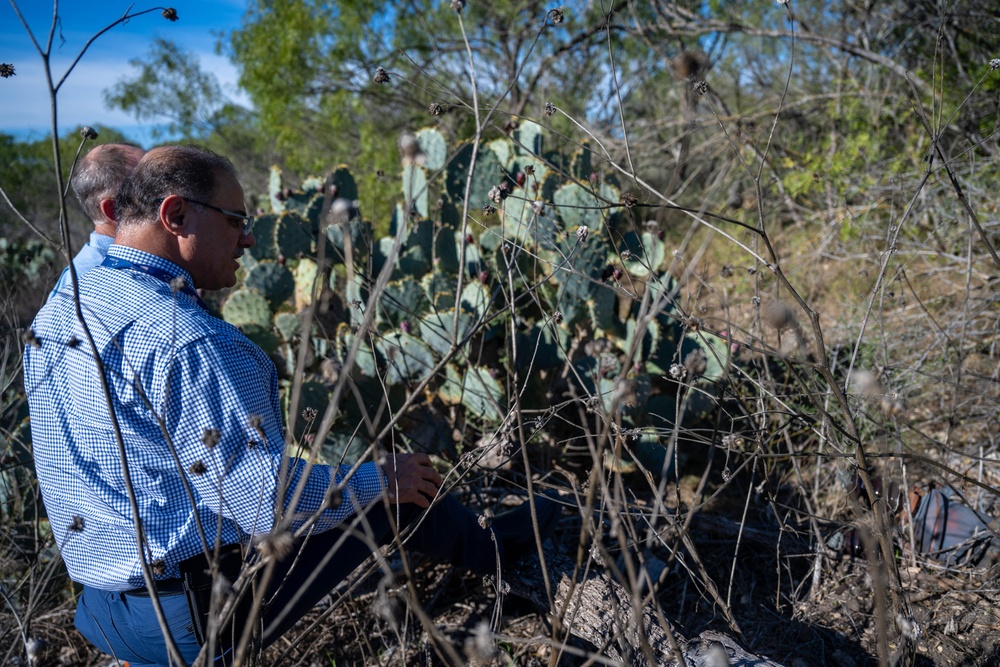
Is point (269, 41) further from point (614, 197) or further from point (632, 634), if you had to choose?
point (632, 634)

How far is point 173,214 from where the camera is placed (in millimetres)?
1654

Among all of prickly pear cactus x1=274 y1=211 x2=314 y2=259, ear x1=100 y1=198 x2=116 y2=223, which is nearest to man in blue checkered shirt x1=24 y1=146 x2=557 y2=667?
ear x1=100 y1=198 x2=116 y2=223

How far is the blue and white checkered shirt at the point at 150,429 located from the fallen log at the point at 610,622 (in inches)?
25.3

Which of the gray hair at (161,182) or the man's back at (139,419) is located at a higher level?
the gray hair at (161,182)

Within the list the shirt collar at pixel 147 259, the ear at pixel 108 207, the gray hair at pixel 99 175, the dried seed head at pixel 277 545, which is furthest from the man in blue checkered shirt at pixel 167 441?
the gray hair at pixel 99 175

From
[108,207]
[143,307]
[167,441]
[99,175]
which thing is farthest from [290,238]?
[167,441]

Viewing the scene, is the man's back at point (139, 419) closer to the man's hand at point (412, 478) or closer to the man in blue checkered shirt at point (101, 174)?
the man's hand at point (412, 478)

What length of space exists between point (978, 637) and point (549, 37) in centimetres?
624

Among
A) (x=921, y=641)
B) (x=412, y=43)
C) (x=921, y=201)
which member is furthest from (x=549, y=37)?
(x=921, y=641)

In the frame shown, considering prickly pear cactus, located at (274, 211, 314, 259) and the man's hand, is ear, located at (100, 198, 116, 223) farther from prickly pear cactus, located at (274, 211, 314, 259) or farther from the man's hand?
prickly pear cactus, located at (274, 211, 314, 259)

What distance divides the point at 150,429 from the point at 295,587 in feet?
1.79

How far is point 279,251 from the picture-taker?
371 centimetres

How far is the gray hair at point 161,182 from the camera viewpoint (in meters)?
1.63

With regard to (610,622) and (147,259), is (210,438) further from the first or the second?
(610,622)
